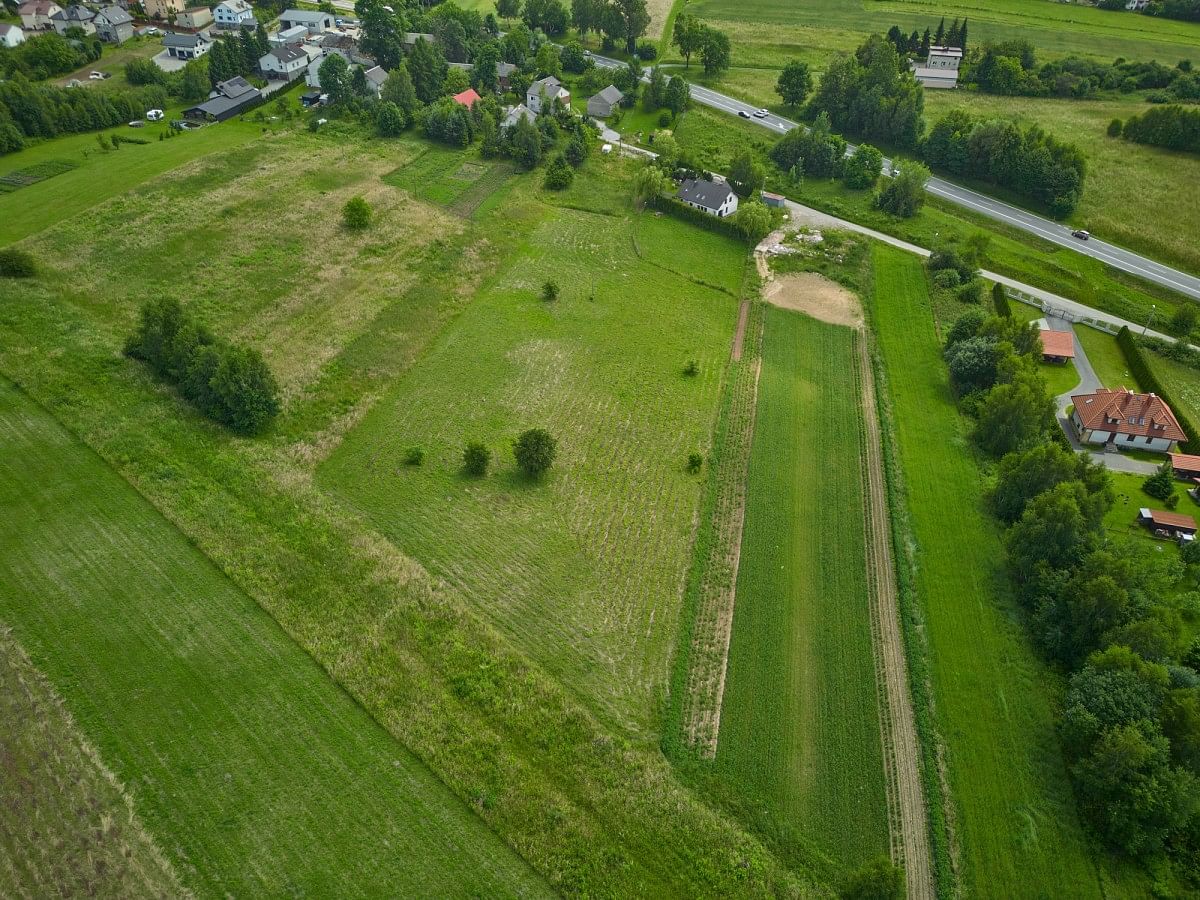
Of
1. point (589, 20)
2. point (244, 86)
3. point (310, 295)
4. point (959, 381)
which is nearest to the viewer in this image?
point (959, 381)

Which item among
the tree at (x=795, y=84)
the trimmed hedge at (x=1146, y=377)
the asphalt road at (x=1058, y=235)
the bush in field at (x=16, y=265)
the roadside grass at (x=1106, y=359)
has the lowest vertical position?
the roadside grass at (x=1106, y=359)

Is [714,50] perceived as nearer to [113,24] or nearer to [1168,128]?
[1168,128]

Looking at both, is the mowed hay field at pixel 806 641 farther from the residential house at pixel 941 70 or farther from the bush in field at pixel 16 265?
the residential house at pixel 941 70

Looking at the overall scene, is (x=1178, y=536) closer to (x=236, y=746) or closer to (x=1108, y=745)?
(x=1108, y=745)

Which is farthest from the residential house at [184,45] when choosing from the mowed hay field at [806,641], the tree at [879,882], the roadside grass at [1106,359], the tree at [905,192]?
the tree at [879,882]

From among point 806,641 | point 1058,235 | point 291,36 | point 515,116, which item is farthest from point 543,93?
point 806,641

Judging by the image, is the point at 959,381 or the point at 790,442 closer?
the point at 790,442

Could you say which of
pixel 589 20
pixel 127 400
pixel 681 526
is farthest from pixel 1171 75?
pixel 127 400
